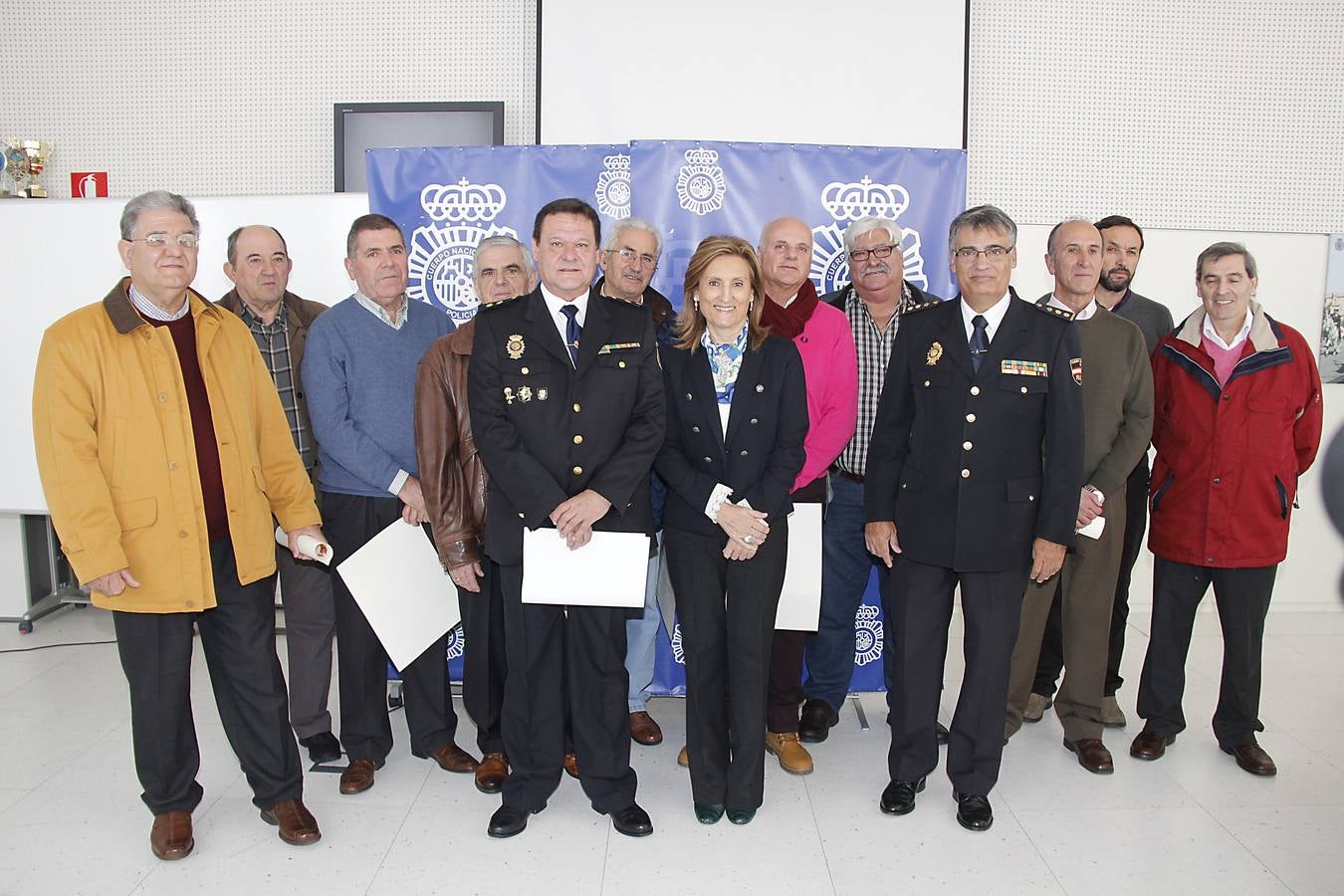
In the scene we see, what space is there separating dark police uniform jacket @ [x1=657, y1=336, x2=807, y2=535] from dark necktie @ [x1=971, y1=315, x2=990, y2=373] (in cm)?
51

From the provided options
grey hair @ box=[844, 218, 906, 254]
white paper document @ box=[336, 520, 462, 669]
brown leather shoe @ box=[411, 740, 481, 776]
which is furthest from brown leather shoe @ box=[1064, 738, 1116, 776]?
white paper document @ box=[336, 520, 462, 669]

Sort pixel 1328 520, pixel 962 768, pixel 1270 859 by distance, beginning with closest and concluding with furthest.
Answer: pixel 1270 859 → pixel 962 768 → pixel 1328 520

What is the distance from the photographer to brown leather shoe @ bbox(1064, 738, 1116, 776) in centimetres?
335

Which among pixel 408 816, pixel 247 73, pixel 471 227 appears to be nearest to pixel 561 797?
pixel 408 816

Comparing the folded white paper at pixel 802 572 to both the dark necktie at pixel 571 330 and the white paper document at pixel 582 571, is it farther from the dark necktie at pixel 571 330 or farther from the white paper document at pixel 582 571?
the dark necktie at pixel 571 330

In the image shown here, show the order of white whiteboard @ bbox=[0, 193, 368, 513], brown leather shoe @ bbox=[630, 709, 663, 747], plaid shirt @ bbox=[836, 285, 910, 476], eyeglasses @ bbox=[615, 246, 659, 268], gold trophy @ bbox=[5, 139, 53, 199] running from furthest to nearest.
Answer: gold trophy @ bbox=[5, 139, 53, 199] → white whiteboard @ bbox=[0, 193, 368, 513] → brown leather shoe @ bbox=[630, 709, 663, 747] → plaid shirt @ bbox=[836, 285, 910, 476] → eyeglasses @ bbox=[615, 246, 659, 268]

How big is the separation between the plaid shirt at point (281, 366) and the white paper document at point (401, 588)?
495mm

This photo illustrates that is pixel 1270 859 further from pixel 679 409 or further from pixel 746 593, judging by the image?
pixel 679 409

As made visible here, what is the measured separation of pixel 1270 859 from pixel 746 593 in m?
1.67

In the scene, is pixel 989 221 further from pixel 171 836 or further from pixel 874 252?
pixel 171 836

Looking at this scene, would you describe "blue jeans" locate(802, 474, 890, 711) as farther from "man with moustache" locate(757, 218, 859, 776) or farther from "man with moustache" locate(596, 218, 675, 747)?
"man with moustache" locate(596, 218, 675, 747)

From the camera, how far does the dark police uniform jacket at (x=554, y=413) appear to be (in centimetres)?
273

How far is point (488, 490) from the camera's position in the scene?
2920 millimetres

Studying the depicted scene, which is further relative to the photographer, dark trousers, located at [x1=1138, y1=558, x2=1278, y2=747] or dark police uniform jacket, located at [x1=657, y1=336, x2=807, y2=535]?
dark trousers, located at [x1=1138, y1=558, x2=1278, y2=747]
